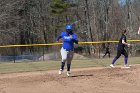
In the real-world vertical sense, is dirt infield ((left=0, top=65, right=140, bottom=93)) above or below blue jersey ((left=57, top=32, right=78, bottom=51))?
below

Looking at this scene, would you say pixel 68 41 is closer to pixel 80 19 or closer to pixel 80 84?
pixel 80 84

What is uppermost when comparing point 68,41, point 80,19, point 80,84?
point 68,41

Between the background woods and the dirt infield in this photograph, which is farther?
the background woods

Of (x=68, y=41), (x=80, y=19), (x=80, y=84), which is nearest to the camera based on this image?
(x=80, y=84)

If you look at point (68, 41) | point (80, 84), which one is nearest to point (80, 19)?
point (68, 41)

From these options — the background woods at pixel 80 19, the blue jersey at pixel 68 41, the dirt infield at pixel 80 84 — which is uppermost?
the blue jersey at pixel 68 41

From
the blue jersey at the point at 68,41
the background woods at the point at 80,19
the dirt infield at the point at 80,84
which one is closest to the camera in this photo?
the dirt infield at the point at 80,84

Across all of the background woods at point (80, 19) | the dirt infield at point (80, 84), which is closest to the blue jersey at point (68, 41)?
the dirt infield at point (80, 84)

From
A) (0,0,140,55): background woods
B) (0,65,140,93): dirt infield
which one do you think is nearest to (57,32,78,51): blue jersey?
(0,65,140,93): dirt infield

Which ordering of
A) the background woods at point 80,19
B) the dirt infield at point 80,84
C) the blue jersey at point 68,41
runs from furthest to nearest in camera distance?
the background woods at point 80,19 → the blue jersey at point 68,41 → the dirt infield at point 80,84

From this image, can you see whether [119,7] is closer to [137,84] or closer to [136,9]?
[136,9]

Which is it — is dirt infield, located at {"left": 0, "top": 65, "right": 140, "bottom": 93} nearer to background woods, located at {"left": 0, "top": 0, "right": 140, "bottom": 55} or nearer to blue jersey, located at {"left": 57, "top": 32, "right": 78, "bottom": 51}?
blue jersey, located at {"left": 57, "top": 32, "right": 78, "bottom": 51}

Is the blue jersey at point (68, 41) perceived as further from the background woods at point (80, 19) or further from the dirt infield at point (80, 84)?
the background woods at point (80, 19)

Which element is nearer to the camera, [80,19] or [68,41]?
[68,41]
